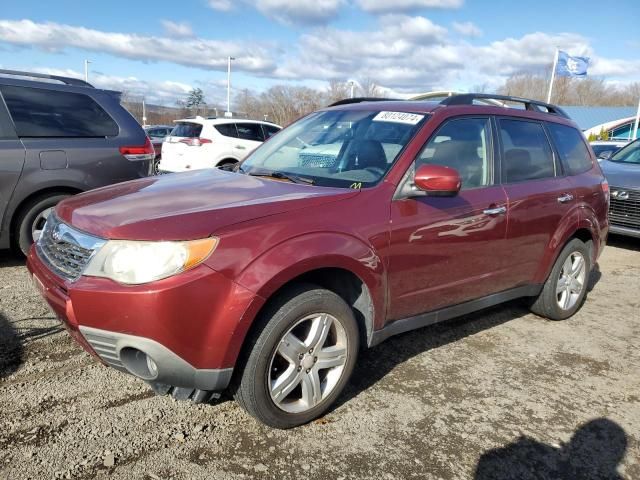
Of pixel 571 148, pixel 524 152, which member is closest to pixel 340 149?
pixel 524 152

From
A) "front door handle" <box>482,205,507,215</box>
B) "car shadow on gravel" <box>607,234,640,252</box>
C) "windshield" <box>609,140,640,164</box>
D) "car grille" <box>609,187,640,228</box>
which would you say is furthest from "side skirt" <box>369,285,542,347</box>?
"windshield" <box>609,140,640,164</box>

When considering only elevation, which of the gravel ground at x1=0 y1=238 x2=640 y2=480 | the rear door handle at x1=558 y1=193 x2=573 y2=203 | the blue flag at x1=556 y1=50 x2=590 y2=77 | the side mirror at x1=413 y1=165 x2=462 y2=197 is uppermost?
the blue flag at x1=556 y1=50 x2=590 y2=77

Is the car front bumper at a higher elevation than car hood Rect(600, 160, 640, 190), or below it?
below

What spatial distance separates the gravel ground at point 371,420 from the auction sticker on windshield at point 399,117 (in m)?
1.63

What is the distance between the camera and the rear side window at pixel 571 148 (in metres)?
4.33

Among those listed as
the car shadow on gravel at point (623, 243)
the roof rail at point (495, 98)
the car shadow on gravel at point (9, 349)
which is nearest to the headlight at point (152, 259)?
the car shadow on gravel at point (9, 349)

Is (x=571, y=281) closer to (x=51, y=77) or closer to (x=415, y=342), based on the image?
(x=415, y=342)

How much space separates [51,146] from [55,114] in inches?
15.9

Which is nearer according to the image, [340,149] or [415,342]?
[340,149]

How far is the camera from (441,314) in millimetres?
3373

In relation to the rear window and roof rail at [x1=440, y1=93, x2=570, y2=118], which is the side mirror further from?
the rear window

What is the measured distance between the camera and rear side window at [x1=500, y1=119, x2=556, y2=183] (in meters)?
3.74

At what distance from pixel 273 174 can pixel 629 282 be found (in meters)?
4.80

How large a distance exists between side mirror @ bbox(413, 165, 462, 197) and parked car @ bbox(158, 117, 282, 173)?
26.6 feet
